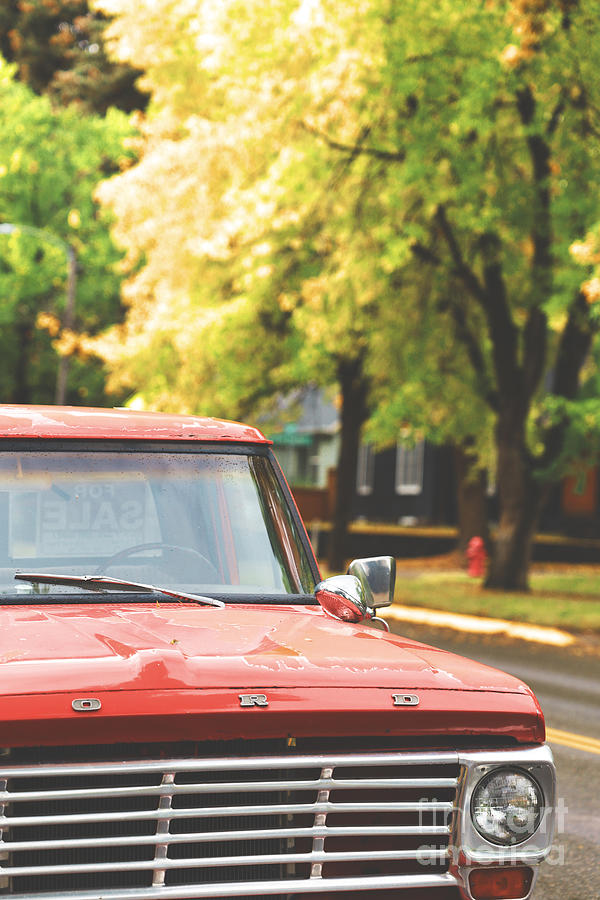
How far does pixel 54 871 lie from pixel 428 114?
1783 cm

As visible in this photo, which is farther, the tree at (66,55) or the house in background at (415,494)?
the house in background at (415,494)

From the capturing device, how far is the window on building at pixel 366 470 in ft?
170

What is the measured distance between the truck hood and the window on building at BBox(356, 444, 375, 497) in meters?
47.3

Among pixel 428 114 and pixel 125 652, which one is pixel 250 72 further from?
pixel 125 652

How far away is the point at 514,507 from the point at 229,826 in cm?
2236

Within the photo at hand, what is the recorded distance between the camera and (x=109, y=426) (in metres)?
4.96

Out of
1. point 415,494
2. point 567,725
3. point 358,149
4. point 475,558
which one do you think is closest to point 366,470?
point 415,494

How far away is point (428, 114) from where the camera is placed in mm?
19953

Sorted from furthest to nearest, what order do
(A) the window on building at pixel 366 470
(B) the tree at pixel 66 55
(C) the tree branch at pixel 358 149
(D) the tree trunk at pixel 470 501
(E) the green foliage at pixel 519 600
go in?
1. (A) the window on building at pixel 366 470
2. (B) the tree at pixel 66 55
3. (D) the tree trunk at pixel 470 501
4. (E) the green foliage at pixel 519 600
5. (C) the tree branch at pixel 358 149

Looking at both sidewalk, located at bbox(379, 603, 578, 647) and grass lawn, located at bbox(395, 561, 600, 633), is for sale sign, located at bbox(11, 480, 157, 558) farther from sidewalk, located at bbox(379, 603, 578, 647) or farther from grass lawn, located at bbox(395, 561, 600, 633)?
grass lawn, located at bbox(395, 561, 600, 633)

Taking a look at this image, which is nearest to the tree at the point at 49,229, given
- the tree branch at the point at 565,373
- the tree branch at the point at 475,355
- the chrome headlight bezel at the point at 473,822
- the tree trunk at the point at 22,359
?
the tree trunk at the point at 22,359

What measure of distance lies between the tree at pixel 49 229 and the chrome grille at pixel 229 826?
39.4 m

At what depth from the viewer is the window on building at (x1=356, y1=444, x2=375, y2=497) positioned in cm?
5172

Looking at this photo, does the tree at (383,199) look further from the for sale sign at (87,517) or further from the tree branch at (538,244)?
the for sale sign at (87,517)
